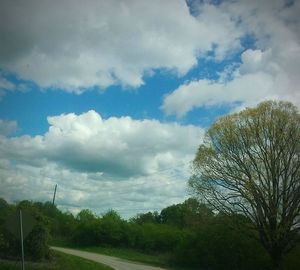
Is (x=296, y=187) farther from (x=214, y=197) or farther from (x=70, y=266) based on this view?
(x=70, y=266)

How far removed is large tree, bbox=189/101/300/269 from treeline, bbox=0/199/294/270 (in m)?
1.61

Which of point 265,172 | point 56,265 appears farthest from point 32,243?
point 265,172

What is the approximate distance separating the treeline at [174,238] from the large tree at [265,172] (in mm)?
1606

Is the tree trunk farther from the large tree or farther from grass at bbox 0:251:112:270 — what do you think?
grass at bbox 0:251:112:270

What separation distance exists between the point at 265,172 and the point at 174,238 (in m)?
20.5

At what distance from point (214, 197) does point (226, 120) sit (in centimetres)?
616

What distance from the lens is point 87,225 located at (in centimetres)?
6569

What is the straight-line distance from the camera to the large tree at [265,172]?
112ft

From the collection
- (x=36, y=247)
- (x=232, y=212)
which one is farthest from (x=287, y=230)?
(x=36, y=247)

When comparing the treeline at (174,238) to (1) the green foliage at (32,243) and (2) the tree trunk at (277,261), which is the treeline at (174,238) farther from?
(2) the tree trunk at (277,261)

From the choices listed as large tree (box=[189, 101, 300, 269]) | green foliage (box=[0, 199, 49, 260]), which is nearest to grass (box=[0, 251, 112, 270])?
green foliage (box=[0, 199, 49, 260])

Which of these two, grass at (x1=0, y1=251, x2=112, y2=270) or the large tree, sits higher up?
the large tree

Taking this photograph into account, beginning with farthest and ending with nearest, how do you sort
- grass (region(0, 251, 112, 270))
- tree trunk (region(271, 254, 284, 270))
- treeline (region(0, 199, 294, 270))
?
tree trunk (region(271, 254, 284, 270)), treeline (region(0, 199, 294, 270)), grass (region(0, 251, 112, 270))

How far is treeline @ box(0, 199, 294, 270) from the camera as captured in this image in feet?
98.0
